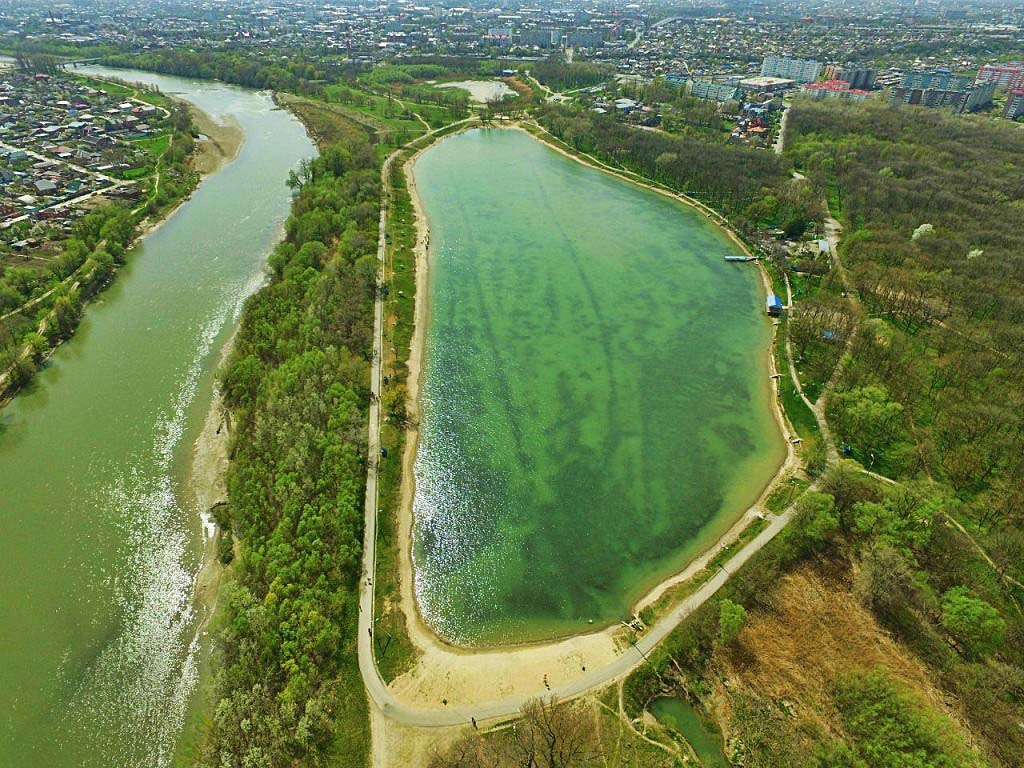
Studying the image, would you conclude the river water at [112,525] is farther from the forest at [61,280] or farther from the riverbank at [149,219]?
the forest at [61,280]

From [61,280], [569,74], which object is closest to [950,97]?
[569,74]

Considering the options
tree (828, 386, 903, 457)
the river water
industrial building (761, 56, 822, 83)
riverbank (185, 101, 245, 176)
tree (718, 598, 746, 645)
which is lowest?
the river water

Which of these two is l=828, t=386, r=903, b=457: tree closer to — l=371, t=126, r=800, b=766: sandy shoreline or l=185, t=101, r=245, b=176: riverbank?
l=371, t=126, r=800, b=766: sandy shoreline

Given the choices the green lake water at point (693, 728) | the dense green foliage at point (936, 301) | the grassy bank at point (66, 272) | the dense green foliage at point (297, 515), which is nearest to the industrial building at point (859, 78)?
the dense green foliage at point (936, 301)

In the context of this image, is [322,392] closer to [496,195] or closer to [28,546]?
[28,546]

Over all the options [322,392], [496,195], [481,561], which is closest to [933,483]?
[481,561]

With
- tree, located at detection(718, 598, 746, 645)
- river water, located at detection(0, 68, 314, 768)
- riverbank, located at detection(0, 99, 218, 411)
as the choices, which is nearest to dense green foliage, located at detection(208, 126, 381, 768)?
river water, located at detection(0, 68, 314, 768)
